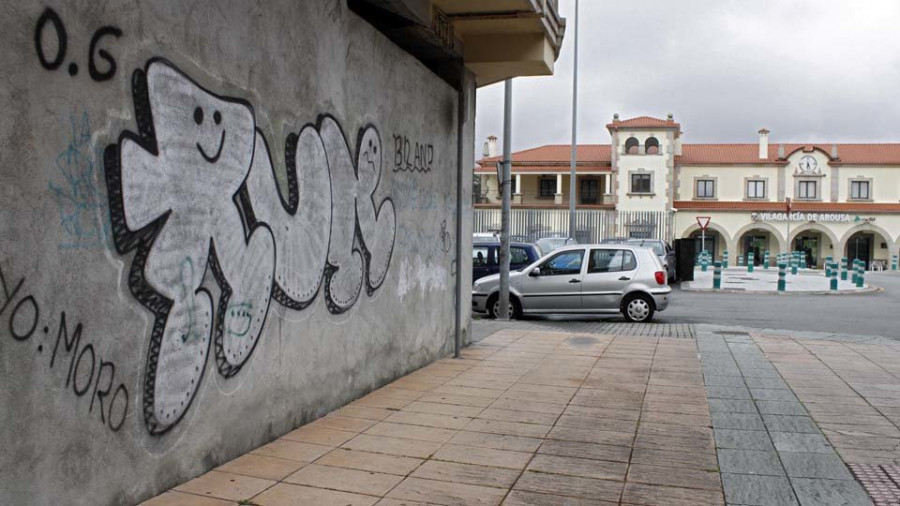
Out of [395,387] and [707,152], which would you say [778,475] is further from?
[707,152]

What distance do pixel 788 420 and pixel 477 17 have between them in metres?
5.36

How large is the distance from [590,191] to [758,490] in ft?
190

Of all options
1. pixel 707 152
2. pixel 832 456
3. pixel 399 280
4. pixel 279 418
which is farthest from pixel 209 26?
pixel 707 152

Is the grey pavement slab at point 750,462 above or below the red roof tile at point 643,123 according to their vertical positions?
below

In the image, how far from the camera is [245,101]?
512 cm

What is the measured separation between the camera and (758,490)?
188 inches

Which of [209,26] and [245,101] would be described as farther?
[245,101]

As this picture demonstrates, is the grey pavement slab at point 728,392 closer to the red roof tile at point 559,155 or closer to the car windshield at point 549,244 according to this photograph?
the car windshield at point 549,244

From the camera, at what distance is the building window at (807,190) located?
2308 inches

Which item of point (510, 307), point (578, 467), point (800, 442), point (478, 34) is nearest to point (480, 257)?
point (510, 307)

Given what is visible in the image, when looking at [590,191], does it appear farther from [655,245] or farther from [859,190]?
[655,245]

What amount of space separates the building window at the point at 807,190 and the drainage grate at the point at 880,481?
5824 cm

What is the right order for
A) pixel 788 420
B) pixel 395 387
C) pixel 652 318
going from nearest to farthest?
pixel 788 420 → pixel 395 387 → pixel 652 318

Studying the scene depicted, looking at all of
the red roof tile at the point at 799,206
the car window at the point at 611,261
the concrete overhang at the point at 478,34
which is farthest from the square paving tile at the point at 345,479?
the red roof tile at the point at 799,206
